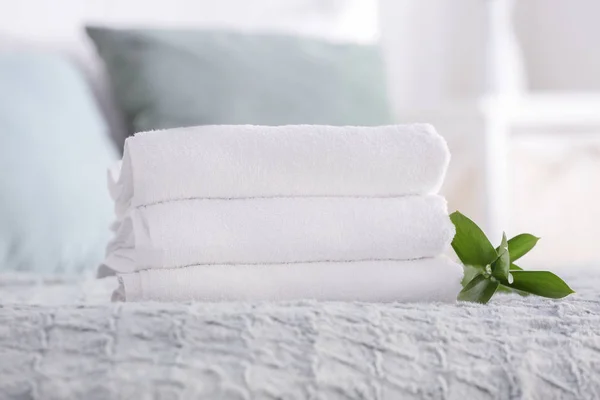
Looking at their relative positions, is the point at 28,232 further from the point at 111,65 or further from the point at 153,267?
the point at 153,267

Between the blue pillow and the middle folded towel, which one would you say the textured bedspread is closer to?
the middle folded towel

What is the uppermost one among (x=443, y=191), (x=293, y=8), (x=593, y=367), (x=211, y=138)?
(x=293, y=8)

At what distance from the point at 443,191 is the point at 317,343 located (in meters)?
1.76

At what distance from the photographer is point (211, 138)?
0.90m

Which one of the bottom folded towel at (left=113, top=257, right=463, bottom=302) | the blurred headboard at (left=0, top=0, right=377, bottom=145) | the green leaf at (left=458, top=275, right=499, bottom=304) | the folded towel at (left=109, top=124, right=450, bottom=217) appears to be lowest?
the green leaf at (left=458, top=275, right=499, bottom=304)

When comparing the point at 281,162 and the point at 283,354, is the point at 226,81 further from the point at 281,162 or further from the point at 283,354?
the point at 283,354

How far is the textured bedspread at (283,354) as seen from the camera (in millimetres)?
627

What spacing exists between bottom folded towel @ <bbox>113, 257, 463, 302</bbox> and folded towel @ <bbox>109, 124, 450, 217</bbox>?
0.24 ft

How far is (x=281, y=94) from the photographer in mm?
1835

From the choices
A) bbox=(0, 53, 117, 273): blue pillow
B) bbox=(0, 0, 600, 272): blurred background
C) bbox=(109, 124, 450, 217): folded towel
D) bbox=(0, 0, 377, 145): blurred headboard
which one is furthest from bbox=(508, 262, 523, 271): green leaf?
bbox=(0, 0, 377, 145): blurred headboard

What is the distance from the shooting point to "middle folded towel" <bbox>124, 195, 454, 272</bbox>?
2.79 feet

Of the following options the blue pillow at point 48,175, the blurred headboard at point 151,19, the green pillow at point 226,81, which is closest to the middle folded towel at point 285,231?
the blue pillow at point 48,175

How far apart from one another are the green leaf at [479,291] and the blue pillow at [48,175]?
2.73 feet

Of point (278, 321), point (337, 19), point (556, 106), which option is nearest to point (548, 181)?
point (556, 106)
